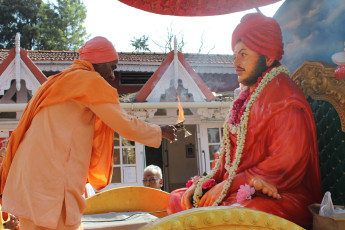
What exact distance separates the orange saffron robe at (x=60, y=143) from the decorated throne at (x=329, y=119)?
111cm

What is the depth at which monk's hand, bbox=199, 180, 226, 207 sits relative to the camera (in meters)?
2.27

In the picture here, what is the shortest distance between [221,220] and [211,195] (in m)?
0.70

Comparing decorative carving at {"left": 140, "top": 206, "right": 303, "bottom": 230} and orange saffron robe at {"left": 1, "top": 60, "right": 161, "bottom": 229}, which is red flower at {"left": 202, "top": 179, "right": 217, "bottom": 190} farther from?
decorative carving at {"left": 140, "top": 206, "right": 303, "bottom": 230}

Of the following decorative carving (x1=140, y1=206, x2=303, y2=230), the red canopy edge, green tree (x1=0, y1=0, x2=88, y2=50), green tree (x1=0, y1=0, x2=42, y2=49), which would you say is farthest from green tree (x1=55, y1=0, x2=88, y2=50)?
decorative carving (x1=140, y1=206, x2=303, y2=230)

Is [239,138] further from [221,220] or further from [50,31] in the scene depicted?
[50,31]

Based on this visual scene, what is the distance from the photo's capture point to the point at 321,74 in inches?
93.4

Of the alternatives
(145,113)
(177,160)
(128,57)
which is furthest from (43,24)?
(145,113)

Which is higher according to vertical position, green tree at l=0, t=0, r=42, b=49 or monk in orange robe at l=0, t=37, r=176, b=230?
green tree at l=0, t=0, r=42, b=49

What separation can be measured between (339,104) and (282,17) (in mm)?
942

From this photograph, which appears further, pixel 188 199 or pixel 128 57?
pixel 128 57

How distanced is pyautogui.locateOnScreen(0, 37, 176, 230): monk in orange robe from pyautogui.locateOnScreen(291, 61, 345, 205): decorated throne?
103cm

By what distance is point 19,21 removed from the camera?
1011 inches

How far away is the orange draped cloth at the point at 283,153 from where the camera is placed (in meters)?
2.04

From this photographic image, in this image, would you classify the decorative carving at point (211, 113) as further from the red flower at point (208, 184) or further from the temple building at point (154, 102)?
the red flower at point (208, 184)
